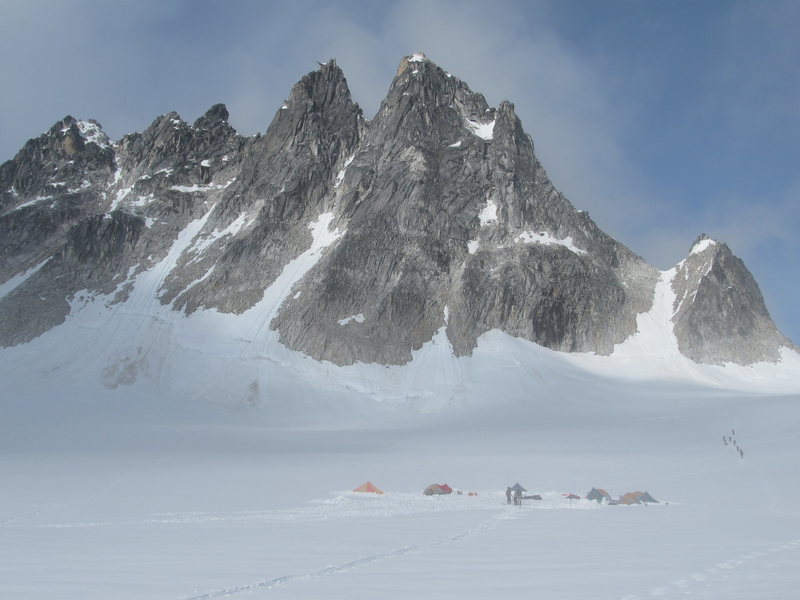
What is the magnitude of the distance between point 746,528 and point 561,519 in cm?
536

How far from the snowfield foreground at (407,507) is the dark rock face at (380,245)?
52.6ft

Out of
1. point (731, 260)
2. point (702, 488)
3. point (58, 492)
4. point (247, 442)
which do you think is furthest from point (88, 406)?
point (731, 260)

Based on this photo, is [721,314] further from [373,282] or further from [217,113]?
[217,113]

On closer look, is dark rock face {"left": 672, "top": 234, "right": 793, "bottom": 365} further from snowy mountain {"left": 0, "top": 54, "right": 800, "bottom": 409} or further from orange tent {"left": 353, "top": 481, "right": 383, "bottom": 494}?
orange tent {"left": 353, "top": 481, "right": 383, "bottom": 494}

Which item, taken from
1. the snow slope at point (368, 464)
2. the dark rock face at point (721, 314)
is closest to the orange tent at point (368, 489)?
the snow slope at point (368, 464)

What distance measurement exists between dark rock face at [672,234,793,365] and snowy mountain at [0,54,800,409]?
0.22m

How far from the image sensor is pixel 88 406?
60.2 m

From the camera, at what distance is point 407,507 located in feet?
78.5

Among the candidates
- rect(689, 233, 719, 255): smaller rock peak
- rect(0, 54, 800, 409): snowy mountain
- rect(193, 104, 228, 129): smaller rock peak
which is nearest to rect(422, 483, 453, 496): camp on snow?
rect(0, 54, 800, 409): snowy mountain

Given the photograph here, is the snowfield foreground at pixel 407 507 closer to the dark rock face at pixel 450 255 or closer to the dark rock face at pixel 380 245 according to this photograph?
the dark rock face at pixel 450 255

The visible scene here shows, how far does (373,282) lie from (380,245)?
4325mm

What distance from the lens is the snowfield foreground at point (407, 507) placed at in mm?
10383

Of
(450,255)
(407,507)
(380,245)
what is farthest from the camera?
(450,255)

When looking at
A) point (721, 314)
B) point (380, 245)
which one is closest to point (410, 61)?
point (380, 245)
